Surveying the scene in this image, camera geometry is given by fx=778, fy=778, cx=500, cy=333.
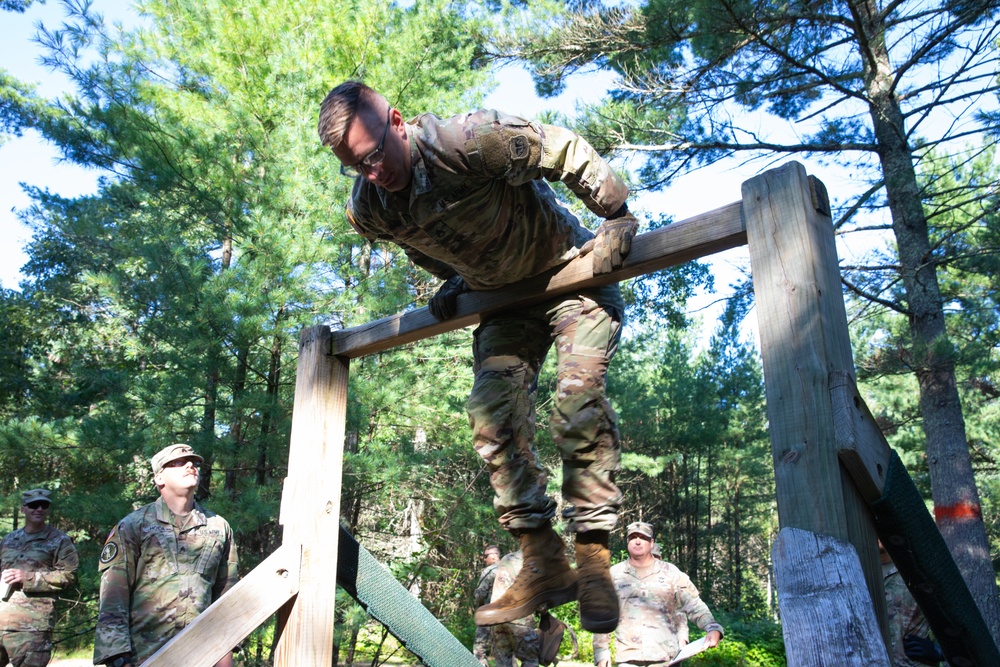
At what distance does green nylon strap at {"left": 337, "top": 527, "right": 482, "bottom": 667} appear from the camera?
116 inches

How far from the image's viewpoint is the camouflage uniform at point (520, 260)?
216cm

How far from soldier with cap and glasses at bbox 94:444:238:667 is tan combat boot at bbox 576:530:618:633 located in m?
2.45

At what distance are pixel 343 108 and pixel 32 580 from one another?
16.8 feet

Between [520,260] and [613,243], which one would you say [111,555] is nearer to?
[520,260]

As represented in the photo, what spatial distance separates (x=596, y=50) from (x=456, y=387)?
4.73 m

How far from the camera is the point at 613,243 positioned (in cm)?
218

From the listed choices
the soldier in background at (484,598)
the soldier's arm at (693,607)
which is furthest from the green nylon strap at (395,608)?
the soldier in background at (484,598)

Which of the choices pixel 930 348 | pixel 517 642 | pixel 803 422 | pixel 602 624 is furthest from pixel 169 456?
pixel 930 348

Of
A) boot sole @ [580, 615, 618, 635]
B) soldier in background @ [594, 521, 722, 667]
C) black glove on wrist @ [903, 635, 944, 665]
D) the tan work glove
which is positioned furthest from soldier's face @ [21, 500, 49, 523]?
black glove on wrist @ [903, 635, 944, 665]

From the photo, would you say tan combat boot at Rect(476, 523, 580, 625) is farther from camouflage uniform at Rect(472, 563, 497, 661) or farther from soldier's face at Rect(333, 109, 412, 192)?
camouflage uniform at Rect(472, 563, 497, 661)

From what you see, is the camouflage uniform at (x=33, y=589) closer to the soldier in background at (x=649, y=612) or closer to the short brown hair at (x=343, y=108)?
the soldier in background at (x=649, y=612)

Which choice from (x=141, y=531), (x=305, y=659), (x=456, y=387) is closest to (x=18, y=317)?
(x=456, y=387)

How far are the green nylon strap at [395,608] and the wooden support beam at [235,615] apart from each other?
283mm

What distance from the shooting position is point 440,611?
11.8 m
